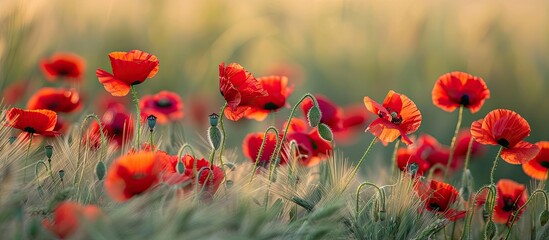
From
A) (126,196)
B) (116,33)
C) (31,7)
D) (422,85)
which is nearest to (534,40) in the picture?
(422,85)

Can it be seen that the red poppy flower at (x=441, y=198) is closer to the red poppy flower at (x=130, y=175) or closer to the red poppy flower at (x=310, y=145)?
the red poppy flower at (x=310, y=145)

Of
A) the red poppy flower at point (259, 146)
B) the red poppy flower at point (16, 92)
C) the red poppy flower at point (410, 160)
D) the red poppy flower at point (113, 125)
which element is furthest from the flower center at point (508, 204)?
the red poppy flower at point (16, 92)

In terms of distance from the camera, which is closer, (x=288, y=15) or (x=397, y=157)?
(x=397, y=157)

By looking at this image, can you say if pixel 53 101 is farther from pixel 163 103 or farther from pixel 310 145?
pixel 310 145

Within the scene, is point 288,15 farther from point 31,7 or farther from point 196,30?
point 31,7

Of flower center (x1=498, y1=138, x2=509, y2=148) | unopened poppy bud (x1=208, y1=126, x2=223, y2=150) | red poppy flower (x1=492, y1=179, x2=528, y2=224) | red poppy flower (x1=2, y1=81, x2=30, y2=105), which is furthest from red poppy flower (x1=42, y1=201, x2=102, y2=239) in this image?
red poppy flower (x1=2, y1=81, x2=30, y2=105)

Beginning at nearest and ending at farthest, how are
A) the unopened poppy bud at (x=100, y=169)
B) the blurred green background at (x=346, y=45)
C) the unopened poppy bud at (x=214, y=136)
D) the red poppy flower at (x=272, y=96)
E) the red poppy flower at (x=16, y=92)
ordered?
the unopened poppy bud at (x=100, y=169) → the unopened poppy bud at (x=214, y=136) → the red poppy flower at (x=272, y=96) → the red poppy flower at (x=16, y=92) → the blurred green background at (x=346, y=45)

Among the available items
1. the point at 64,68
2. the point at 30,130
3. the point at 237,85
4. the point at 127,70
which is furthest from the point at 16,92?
the point at 237,85
